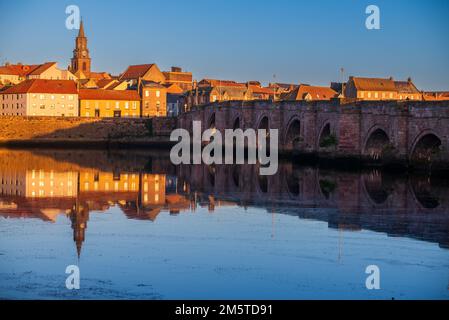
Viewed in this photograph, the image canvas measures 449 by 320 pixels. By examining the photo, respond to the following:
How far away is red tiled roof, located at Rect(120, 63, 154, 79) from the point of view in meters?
140

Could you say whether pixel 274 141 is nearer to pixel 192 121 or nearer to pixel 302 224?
pixel 192 121

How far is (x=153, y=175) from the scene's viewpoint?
4159 cm

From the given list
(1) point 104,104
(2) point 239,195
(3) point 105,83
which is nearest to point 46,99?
(1) point 104,104

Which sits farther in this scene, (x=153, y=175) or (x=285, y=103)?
(x=285, y=103)

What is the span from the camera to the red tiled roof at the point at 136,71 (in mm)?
140500

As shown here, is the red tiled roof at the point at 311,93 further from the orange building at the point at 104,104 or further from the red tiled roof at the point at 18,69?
the red tiled roof at the point at 18,69

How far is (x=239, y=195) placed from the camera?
31625mm

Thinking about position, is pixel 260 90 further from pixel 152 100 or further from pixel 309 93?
pixel 152 100

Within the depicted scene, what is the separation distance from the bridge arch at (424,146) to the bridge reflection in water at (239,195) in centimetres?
194

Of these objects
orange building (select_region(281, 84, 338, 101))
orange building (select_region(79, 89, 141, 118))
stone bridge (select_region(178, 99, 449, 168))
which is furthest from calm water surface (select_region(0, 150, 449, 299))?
orange building (select_region(281, 84, 338, 101))

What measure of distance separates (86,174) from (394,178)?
14789 millimetres

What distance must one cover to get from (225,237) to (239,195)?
10.3 m

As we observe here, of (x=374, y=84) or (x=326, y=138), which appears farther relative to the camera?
(x=374, y=84)
